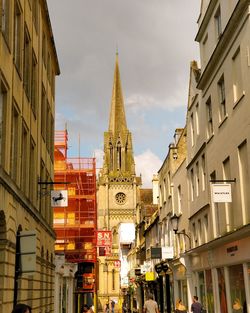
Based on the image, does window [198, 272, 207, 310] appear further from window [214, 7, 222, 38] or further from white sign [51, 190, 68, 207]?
window [214, 7, 222, 38]

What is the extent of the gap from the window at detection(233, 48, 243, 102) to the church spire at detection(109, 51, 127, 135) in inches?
4193

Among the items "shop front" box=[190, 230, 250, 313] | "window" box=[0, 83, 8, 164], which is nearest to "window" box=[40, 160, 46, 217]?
"shop front" box=[190, 230, 250, 313]

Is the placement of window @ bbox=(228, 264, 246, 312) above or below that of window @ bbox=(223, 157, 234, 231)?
below

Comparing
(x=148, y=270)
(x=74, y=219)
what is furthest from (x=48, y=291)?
(x=74, y=219)

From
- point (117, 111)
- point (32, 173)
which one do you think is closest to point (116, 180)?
point (117, 111)

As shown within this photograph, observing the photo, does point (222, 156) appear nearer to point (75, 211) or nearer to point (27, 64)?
point (27, 64)

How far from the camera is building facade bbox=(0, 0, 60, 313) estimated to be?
13141 millimetres

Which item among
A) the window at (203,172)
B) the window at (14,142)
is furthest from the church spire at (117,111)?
the window at (14,142)

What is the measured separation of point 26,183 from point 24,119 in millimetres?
2295

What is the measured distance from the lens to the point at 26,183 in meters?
17.8

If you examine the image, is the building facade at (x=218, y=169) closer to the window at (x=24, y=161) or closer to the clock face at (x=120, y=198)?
the window at (x=24, y=161)

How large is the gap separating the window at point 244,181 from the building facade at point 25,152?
21.5 feet

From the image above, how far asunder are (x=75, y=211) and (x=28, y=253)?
117 feet

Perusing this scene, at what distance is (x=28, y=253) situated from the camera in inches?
480
